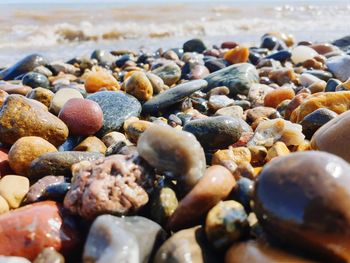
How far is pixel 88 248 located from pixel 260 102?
2.88m

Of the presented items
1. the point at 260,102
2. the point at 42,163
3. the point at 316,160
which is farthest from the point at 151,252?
the point at 260,102

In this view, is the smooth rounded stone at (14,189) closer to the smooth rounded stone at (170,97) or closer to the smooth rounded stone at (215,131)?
the smooth rounded stone at (215,131)

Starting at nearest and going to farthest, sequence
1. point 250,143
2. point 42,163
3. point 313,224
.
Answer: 1. point 313,224
2. point 42,163
3. point 250,143

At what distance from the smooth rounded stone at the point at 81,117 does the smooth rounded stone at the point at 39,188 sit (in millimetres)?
814

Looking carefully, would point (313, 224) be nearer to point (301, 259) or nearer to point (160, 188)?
point (301, 259)

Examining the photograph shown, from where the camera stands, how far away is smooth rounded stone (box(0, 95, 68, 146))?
2938 mm

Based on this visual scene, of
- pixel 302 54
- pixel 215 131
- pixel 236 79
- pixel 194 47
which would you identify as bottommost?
pixel 194 47

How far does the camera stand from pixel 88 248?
5.63 feet

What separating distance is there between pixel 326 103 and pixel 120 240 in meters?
2.11

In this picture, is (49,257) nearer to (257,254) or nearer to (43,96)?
(257,254)

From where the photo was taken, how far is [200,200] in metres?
1.90

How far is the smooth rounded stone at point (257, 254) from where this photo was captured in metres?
1.59

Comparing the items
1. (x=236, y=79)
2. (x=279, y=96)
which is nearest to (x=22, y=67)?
(x=236, y=79)

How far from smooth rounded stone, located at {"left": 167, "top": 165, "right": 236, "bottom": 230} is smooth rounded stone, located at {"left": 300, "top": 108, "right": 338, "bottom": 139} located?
129cm
